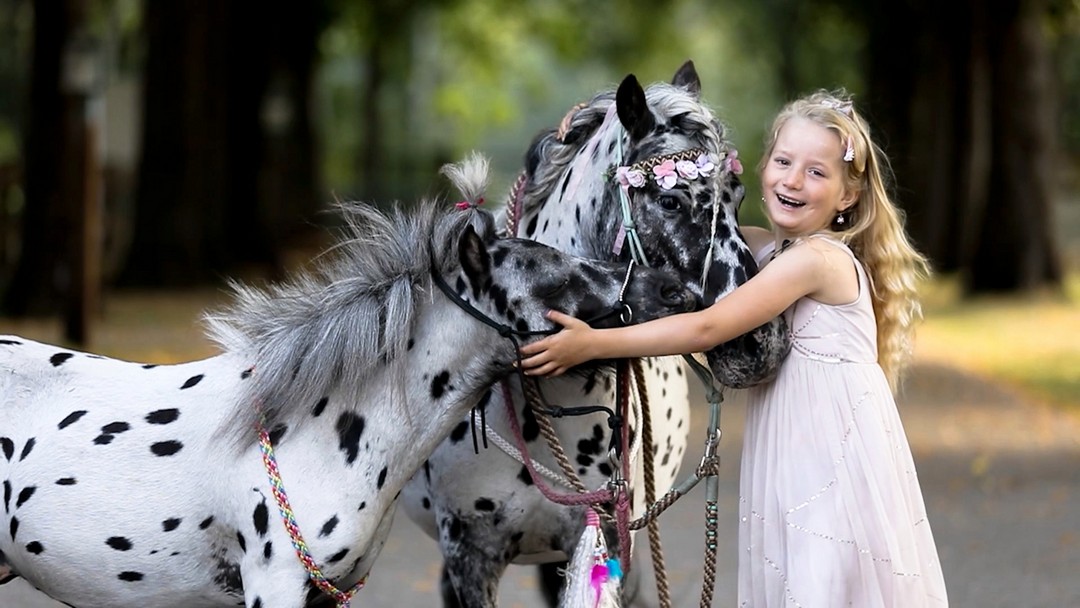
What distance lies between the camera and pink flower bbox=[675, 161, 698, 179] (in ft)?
12.8

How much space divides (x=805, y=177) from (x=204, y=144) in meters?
18.0

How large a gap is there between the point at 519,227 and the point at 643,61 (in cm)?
4528

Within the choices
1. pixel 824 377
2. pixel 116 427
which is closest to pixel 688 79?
pixel 824 377

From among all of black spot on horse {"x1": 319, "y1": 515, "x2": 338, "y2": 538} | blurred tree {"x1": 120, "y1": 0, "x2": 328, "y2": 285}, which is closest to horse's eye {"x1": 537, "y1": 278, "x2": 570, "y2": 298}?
black spot on horse {"x1": 319, "y1": 515, "x2": 338, "y2": 538}

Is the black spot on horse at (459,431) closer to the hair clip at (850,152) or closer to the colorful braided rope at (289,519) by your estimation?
the colorful braided rope at (289,519)

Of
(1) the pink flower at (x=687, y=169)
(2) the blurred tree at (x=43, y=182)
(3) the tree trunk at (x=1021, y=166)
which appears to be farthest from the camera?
(3) the tree trunk at (x=1021, y=166)

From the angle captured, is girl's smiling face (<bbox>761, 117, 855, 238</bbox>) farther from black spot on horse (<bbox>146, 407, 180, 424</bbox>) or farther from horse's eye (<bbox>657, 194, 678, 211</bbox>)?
black spot on horse (<bbox>146, 407, 180, 424</bbox>)

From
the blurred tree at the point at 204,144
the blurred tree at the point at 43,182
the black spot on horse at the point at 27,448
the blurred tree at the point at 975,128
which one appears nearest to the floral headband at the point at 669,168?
the black spot on horse at the point at 27,448

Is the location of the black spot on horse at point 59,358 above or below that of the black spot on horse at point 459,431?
above

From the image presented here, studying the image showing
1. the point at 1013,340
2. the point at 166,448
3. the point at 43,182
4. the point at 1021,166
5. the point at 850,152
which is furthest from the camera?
the point at 1021,166

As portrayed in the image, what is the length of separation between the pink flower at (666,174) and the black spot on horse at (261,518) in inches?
54.6

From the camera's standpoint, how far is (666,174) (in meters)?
3.92

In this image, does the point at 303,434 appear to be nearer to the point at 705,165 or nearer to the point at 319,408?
the point at 319,408

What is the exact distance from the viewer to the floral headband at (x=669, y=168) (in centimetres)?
392
